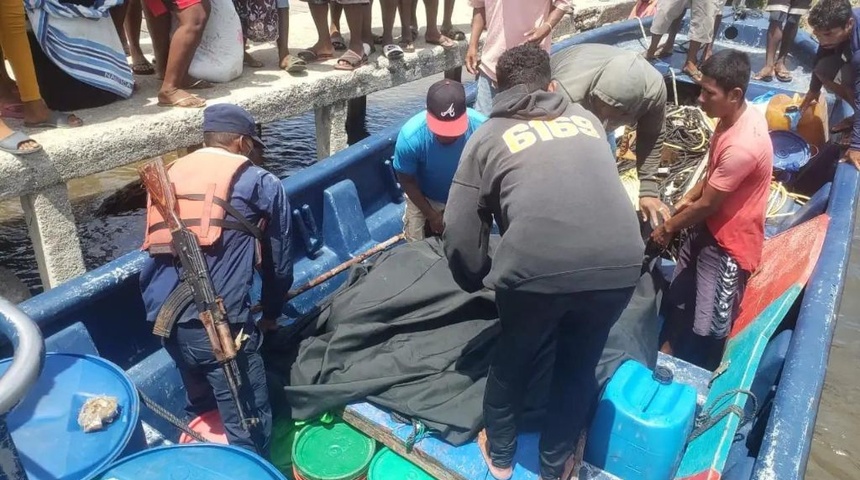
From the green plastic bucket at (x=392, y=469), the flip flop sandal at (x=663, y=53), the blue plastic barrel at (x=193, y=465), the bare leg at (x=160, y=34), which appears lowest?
the green plastic bucket at (x=392, y=469)

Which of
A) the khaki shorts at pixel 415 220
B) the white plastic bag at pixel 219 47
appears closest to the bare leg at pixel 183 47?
the white plastic bag at pixel 219 47

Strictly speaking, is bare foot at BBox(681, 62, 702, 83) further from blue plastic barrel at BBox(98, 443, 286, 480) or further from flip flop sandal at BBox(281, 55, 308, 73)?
blue plastic barrel at BBox(98, 443, 286, 480)

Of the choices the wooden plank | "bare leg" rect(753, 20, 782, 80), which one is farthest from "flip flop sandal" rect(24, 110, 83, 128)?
"bare leg" rect(753, 20, 782, 80)

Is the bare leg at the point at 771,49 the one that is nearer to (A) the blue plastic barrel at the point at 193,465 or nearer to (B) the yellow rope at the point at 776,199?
(B) the yellow rope at the point at 776,199

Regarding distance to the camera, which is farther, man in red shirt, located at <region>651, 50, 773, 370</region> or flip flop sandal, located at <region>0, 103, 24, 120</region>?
flip flop sandal, located at <region>0, 103, 24, 120</region>

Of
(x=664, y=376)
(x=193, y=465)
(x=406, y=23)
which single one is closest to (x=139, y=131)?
(x=193, y=465)

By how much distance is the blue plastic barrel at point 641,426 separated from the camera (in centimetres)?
227

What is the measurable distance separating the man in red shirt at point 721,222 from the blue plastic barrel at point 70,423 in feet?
8.04

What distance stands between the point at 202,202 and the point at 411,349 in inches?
41.3

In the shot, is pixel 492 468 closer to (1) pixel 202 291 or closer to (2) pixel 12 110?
(1) pixel 202 291

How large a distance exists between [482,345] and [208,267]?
114 centimetres

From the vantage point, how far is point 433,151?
3.25m

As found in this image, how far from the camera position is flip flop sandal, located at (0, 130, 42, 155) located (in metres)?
3.37

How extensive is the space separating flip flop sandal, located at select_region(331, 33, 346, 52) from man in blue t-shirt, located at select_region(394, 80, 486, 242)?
111 inches
